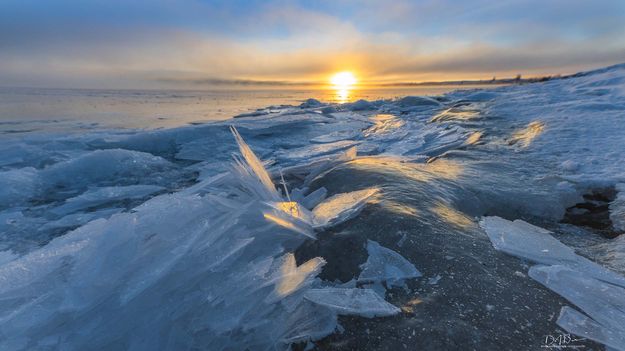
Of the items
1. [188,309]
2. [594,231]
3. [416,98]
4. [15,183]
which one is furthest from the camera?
[416,98]

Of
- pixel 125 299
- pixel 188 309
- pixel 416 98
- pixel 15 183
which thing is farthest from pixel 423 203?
pixel 416 98

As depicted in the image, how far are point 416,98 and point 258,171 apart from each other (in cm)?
1452

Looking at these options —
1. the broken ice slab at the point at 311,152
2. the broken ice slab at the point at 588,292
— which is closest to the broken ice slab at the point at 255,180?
the broken ice slab at the point at 588,292

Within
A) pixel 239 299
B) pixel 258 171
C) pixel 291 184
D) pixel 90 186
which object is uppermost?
pixel 258 171

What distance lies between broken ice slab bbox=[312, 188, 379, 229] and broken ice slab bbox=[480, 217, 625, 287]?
747 mm

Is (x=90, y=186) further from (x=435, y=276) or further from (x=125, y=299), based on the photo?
(x=435, y=276)

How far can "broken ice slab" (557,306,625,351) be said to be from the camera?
1.08 metres

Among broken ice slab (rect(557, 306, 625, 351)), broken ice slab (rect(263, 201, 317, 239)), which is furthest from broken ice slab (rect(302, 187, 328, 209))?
broken ice slab (rect(557, 306, 625, 351))

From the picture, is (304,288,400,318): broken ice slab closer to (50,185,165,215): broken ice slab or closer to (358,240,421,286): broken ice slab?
(358,240,421,286): broken ice slab

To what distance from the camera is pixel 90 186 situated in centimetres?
429

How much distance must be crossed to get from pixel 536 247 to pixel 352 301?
3.73 ft

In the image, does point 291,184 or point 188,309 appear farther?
point 291,184

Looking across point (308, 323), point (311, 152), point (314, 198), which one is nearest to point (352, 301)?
point (308, 323)
